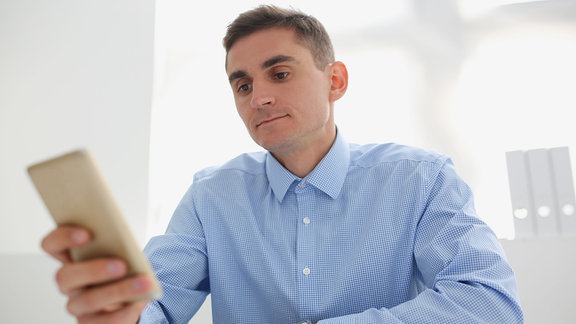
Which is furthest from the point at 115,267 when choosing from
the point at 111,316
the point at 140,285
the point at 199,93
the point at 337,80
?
the point at 199,93

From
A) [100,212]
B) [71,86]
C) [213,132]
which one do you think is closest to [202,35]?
[213,132]

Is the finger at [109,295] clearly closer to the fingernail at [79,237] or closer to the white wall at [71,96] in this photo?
the fingernail at [79,237]

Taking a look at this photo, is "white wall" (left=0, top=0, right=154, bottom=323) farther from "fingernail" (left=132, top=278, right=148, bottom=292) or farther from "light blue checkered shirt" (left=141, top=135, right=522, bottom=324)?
"fingernail" (left=132, top=278, right=148, bottom=292)

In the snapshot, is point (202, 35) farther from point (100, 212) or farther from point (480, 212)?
point (100, 212)

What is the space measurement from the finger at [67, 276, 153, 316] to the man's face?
2.42ft

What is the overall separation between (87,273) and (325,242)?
722 millimetres

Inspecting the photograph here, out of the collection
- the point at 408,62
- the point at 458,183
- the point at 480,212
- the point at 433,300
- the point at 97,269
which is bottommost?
the point at 480,212

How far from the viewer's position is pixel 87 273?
59 cm

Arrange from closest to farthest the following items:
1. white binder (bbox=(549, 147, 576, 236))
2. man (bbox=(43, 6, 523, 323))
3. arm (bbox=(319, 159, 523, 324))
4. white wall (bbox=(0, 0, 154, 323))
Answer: arm (bbox=(319, 159, 523, 324)), man (bbox=(43, 6, 523, 323)), white binder (bbox=(549, 147, 576, 236)), white wall (bbox=(0, 0, 154, 323))

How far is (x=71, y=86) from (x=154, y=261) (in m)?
1.50

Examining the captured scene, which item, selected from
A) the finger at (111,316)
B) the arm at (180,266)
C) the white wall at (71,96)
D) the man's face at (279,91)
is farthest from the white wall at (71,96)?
the finger at (111,316)

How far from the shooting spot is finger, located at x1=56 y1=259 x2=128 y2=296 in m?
0.57

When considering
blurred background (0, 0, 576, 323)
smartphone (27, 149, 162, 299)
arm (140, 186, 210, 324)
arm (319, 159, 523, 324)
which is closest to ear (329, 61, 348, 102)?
arm (319, 159, 523, 324)

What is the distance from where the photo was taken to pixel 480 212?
2121 mm
